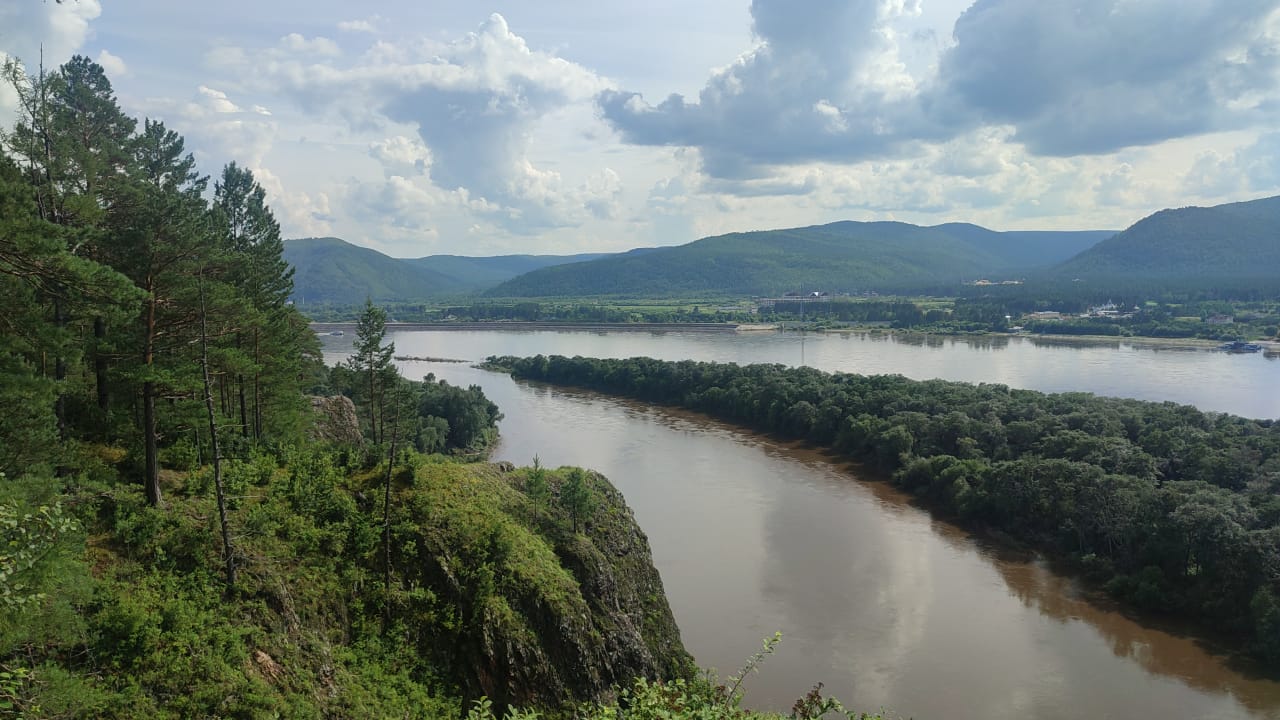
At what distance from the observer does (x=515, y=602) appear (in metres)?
19.5

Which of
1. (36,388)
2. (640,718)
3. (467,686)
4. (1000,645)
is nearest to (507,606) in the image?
(467,686)

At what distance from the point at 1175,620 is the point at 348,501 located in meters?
32.5

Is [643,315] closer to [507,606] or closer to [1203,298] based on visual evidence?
[1203,298]

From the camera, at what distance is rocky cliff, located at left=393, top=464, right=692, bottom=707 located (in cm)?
1848

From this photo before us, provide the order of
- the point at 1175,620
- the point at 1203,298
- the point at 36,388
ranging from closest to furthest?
the point at 36,388 < the point at 1175,620 < the point at 1203,298

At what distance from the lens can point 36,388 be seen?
46.8 ft

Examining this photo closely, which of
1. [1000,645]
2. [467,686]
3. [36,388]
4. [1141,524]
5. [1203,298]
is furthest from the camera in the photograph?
[1203,298]

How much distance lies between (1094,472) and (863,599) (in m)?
15.4

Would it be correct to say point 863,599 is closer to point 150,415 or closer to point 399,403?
point 399,403

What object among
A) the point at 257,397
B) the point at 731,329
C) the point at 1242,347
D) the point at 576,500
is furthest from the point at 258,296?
the point at 731,329

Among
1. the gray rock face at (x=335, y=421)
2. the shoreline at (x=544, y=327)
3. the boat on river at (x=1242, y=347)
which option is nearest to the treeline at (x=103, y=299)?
the gray rock face at (x=335, y=421)

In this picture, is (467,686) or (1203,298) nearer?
(467,686)

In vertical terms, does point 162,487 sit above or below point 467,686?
above

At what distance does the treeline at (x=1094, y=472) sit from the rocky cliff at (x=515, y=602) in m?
22.6
